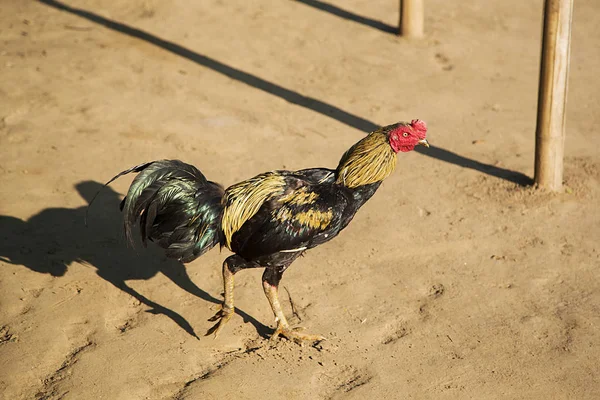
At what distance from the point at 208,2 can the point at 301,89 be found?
10.3ft

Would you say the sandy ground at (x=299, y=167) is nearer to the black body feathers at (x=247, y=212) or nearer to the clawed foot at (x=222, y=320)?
the clawed foot at (x=222, y=320)

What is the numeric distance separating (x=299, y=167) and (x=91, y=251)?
2.53 metres

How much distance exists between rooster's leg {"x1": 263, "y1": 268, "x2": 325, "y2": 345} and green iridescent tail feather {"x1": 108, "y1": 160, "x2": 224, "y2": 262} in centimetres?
54

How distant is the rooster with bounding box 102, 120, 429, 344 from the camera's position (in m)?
5.53

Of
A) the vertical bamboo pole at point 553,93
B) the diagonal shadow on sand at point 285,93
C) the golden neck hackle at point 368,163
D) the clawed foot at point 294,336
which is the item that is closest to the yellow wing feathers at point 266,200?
the golden neck hackle at point 368,163

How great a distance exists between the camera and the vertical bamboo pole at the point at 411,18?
1106 cm

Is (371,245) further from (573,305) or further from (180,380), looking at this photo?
(180,380)

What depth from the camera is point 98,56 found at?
A: 1053cm

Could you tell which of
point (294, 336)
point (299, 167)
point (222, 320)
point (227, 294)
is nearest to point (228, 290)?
point (227, 294)

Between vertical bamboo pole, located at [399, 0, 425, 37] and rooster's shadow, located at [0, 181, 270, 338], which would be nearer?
rooster's shadow, located at [0, 181, 270, 338]

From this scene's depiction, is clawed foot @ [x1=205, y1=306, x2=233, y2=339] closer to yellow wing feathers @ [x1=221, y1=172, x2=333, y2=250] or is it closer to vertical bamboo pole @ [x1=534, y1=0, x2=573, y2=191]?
yellow wing feathers @ [x1=221, y1=172, x2=333, y2=250]

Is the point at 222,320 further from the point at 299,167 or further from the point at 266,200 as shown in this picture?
the point at 299,167

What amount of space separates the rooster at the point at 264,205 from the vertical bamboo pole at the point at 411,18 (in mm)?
5901

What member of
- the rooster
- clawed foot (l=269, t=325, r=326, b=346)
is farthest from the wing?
clawed foot (l=269, t=325, r=326, b=346)
